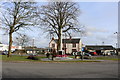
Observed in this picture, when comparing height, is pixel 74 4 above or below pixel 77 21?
above

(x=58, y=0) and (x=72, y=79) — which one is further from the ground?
(x=58, y=0)

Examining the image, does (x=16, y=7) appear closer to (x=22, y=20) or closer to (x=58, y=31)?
(x=22, y=20)

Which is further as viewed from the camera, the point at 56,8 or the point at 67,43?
the point at 67,43

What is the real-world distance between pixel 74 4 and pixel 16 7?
13.6 meters

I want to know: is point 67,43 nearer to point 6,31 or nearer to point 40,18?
point 40,18

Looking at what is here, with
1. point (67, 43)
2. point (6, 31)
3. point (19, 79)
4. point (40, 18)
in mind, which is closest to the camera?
point (19, 79)

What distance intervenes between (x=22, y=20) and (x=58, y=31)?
9.17 metres

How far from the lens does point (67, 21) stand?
42406mm

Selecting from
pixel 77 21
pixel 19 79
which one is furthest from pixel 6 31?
pixel 19 79

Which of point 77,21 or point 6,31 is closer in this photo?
point 6,31

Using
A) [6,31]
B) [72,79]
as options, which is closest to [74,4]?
[6,31]

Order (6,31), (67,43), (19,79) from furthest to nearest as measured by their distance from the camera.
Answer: (67,43), (6,31), (19,79)

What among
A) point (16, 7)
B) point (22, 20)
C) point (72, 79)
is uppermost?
point (16, 7)

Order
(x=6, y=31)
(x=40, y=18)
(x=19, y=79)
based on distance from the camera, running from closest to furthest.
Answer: (x=19, y=79)
(x=6, y=31)
(x=40, y=18)
